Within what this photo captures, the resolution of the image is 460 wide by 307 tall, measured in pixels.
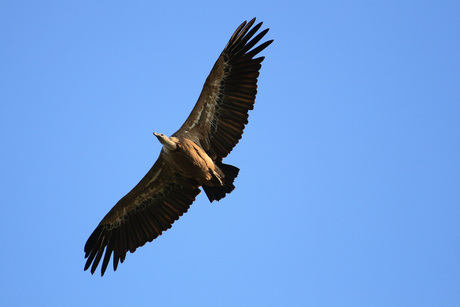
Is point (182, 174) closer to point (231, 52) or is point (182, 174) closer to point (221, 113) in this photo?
point (221, 113)

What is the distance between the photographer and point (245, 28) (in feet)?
38.4

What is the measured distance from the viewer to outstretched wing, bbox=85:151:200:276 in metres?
12.2

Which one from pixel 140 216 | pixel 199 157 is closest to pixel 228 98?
pixel 199 157

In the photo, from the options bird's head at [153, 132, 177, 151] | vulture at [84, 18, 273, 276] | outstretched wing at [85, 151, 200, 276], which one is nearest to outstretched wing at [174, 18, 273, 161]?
vulture at [84, 18, 273, 276]

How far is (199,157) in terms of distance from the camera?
11367mm

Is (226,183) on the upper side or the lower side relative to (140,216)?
upper

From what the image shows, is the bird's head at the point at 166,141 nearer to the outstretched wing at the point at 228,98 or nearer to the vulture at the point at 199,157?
the vulture at the point at 199,157

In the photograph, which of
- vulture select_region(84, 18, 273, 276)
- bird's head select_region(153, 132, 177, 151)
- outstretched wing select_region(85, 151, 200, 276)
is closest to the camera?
bird's head select_region(153, 132, 177, 151)

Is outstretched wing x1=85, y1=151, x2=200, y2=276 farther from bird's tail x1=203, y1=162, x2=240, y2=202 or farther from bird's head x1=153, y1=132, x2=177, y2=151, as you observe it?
bird's head x1=153, y1=132, x2=177, y2=151

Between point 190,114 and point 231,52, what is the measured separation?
150 cm

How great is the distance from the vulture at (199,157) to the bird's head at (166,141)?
0.02 metres

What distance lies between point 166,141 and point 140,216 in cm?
219

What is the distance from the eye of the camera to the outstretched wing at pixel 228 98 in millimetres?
11680

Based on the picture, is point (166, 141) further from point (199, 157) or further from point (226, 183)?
point (226, 183)
